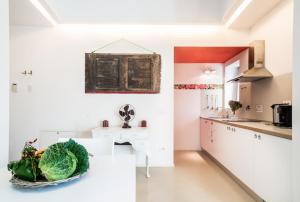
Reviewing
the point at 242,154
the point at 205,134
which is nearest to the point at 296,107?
the point at 242,154

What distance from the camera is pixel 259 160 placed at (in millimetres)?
2145

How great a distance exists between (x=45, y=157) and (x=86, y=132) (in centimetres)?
279

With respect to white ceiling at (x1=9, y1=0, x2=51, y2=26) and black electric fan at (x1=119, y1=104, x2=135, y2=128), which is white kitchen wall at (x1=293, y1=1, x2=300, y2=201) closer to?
black electric fan at (x1=119, y1=104, x2=135, y2=128)

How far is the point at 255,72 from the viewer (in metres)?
3.18

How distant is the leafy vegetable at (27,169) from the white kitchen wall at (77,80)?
2.67m

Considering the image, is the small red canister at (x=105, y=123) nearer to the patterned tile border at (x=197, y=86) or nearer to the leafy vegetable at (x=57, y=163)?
the patterned tile border at (x=197, y=86)

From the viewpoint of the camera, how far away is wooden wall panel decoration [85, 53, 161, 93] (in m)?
3.53

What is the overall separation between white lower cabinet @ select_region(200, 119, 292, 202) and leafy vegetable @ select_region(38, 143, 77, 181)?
5.60 feet

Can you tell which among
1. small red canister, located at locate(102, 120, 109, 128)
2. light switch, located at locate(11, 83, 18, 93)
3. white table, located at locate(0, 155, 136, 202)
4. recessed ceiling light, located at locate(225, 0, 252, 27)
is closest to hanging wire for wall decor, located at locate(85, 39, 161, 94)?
small red canister, located at locate(102, 120, 109, 128)

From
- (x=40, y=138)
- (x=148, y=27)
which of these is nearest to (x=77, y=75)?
(x=40, y=138)

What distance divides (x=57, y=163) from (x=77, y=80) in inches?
113

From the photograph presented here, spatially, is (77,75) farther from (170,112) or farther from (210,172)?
(210,172)

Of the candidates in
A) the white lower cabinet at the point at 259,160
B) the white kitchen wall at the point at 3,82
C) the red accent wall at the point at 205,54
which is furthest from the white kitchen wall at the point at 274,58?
the white kitchen wall at the point at 3,82

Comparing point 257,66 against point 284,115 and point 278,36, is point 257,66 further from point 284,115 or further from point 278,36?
point 284,115
